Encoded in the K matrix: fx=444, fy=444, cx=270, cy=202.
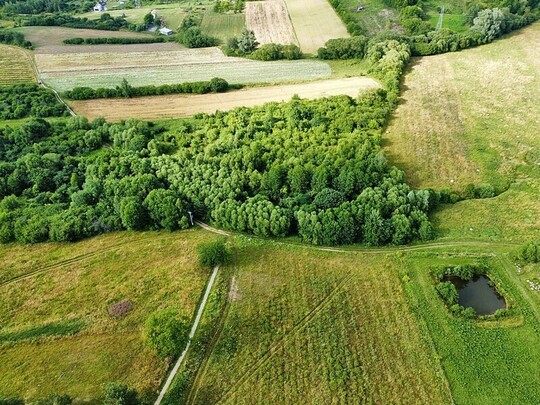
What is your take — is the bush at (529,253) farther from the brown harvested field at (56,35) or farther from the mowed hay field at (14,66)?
the brown harvested field at (56,35)

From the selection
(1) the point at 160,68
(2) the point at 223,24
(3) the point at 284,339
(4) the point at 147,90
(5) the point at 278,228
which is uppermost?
(2) the point at 223,24

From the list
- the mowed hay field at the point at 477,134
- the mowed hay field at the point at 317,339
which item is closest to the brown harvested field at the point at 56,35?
the mowed hay field at the point at 477,134

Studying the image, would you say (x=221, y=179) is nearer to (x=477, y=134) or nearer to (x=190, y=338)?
(x=190, y=338)

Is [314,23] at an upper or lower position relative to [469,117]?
upper

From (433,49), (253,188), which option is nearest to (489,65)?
(433,49)

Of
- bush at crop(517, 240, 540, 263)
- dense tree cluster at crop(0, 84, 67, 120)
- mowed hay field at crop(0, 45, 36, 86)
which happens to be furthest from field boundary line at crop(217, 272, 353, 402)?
mowed hay field at crop(0, 45, 36, 86)

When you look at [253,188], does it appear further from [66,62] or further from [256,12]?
[256,12]

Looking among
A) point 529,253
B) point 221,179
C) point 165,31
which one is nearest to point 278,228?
point 221,179
